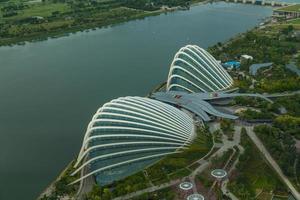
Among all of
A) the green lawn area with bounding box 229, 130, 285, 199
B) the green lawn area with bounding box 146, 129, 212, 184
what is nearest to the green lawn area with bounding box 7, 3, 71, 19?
the green lawn area with bounding box 146, 129, 212, 184

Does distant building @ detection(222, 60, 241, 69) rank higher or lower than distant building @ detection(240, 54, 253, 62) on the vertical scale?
lower

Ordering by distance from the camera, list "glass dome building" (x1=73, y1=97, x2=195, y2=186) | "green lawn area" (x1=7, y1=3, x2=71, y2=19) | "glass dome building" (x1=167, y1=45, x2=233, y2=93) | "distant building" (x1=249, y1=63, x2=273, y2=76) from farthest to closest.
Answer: "green lawn area" (x1=7, y1=3, x2=71, y2=19) < "distant building" (x1=249, y1=63, x2=273, y2=76) < "glass dome building" (x1=167, y1=45, x2=233, y2=93) < "glass dome building" (x1=73, y1=97, x2=195, y2=186)

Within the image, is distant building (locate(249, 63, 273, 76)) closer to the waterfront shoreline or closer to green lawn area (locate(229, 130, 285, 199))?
green lawn area (locate(229, 130, 285, 199))

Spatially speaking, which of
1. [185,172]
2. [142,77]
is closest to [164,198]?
[185,172]

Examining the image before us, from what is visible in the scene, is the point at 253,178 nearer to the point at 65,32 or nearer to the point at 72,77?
the point at 72,77

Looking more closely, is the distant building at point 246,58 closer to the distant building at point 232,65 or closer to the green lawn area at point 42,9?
the distant building at point 232,65

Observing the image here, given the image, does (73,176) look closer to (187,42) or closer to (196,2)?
(187,42)

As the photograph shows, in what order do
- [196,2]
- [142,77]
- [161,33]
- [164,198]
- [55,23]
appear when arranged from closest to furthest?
[164,198]
[142,77]
[161,33]
[55,23]
[196,2]
